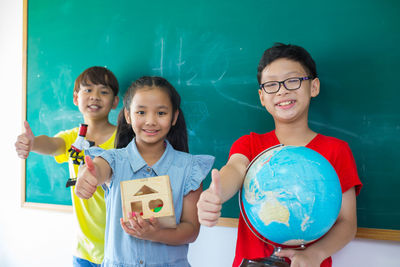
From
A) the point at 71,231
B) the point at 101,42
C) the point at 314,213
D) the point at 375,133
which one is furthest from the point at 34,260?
the point at 375,133

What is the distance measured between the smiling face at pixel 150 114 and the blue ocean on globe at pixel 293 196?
2.02 ft

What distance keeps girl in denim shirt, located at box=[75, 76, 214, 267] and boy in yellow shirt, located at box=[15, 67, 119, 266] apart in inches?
17.3

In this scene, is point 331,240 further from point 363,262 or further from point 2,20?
point 2,20

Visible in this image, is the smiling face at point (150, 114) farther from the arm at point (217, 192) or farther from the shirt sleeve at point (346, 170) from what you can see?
the shirt sleeve at point (346, 170)

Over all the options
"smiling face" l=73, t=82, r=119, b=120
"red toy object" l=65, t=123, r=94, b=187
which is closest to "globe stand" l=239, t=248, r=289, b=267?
"red toy object" l=65, t=123, r=94, b=187

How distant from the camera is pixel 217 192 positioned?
0.92 meters

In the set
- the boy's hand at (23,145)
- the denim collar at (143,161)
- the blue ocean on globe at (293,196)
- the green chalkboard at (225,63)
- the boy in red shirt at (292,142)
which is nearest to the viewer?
the blue ocean on globe at (293,196)

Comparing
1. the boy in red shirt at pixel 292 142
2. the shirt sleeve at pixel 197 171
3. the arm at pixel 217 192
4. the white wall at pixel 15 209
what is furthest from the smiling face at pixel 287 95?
the white wall at pixel 15 209

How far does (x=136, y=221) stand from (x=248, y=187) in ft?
1.58

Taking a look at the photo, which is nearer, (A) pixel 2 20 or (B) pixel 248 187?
(B) pixel 248 187

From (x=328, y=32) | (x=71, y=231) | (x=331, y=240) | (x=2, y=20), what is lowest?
(x=71, y=231)

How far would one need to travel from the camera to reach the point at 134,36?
2141 mm

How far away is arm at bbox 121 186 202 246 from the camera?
115cm

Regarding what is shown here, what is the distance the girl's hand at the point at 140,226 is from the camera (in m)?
1.13
